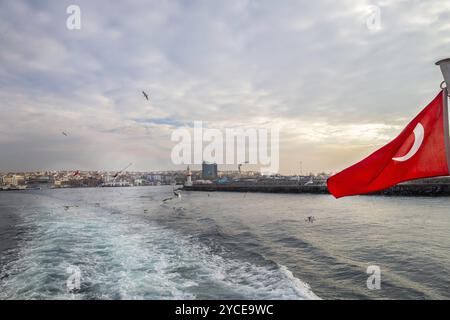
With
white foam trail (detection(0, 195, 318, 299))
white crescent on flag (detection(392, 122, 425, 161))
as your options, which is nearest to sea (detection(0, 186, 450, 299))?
white foam trail (detection(0, 195, 318, 299))

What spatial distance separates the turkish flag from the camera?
11.9 ft

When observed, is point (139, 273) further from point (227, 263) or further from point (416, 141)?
point (416, 141)

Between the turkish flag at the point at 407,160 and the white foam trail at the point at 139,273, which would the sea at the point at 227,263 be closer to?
the white foam trail at the point at 139,273

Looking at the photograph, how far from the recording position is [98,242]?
1758 centimetres

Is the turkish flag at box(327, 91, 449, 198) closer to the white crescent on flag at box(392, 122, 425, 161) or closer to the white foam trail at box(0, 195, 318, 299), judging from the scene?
the white crescent on flag at box(392, 122, 425, 161)

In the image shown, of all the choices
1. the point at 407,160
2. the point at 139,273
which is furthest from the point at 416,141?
the point at 139,273

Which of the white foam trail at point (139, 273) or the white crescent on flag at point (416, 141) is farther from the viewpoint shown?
the white foam trail at point (139, 273)

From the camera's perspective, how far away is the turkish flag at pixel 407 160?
3.64 m

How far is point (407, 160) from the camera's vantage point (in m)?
3.77

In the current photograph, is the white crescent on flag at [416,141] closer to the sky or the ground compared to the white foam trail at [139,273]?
Answer: closer to the sky

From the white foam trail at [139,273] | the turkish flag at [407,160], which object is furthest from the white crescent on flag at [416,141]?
the white foam trail at [139,273]

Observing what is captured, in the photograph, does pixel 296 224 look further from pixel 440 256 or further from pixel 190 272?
pixel 190 272

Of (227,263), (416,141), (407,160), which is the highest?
(416,141)

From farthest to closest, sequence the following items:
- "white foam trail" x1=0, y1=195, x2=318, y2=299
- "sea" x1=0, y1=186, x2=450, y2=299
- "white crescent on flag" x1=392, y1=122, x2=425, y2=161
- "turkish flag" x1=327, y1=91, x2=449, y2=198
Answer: "sea" x1=0, y1=186, x2=450, y2=299
"white foam trail" x1=0, y1=195, x2=318, y2=299
"white crescent on flag" x1=392, y1=122, x2=425, y2=161
"turkish flag" x1=327, y1=91, x2=449, y2=198
